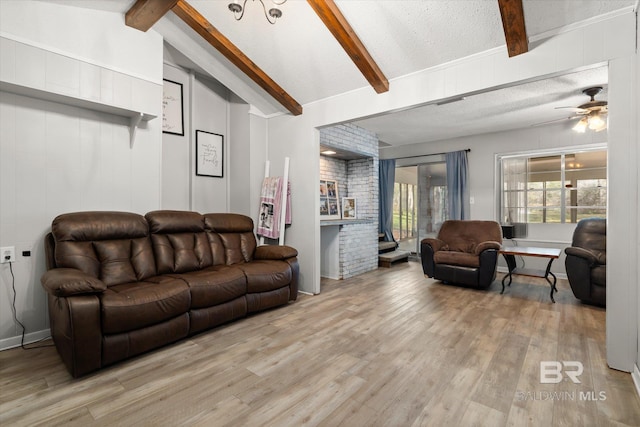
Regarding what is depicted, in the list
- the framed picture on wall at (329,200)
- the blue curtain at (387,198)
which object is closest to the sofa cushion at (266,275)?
the framed picture on wall at (329,200)

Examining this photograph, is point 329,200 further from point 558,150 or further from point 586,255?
point 558,150

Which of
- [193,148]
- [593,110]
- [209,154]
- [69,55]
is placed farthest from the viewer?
[209,154]

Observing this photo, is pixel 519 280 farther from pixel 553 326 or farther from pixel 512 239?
pixel 553 326

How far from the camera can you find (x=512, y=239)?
511 cm

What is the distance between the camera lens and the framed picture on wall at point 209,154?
4.04 m

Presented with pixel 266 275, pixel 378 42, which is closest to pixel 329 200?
pixel 266 275

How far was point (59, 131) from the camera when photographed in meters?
2.70

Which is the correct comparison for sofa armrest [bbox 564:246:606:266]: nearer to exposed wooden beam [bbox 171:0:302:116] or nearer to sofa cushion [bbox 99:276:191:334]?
exposed wooden beam [bbox 171:0:302:116]

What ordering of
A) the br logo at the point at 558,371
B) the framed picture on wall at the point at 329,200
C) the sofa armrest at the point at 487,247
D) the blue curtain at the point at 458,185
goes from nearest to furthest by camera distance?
the br logo at the point at 558,371
the sofa armrest at the point at 487,247
the framed picture on wall at the point at 329,200
the blue curtain at the point at 458,185

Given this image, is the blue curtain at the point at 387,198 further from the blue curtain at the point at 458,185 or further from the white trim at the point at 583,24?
the white trim at the point at 583,24

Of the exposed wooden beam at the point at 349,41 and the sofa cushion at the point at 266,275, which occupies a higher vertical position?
the exposed wooden beam at the point at 349,41

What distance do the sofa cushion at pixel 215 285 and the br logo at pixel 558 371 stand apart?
7.92 ft

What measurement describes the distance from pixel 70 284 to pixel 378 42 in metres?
3.04

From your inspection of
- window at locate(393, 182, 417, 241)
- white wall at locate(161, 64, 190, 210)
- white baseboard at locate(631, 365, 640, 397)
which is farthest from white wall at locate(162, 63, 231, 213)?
white baseboard at locate(631, 365, 640, 397)
